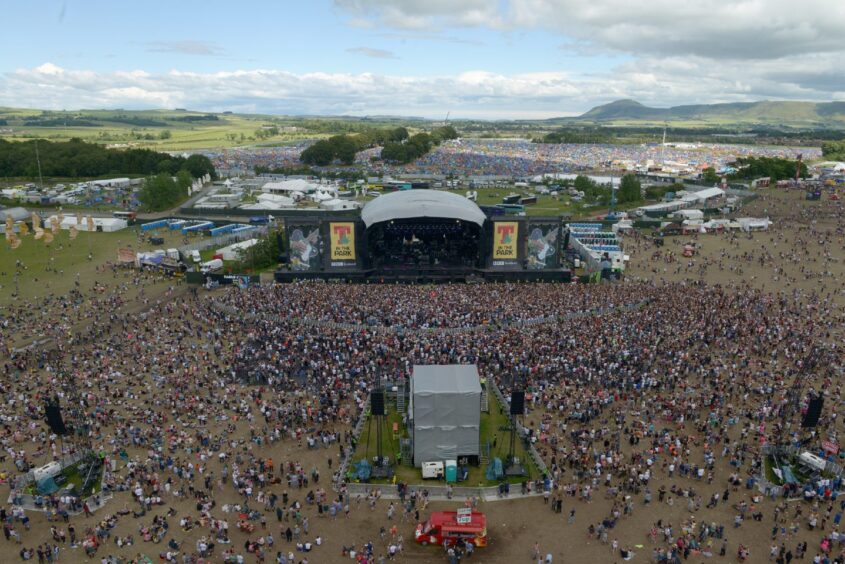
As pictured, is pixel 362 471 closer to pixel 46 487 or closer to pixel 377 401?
pixel 377 401

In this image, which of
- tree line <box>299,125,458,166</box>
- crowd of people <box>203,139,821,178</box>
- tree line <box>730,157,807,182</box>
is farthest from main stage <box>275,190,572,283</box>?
tree line <box>299,125,458,166</box>

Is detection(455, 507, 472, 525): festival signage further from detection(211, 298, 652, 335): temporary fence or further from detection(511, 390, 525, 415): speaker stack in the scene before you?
detection(211, 298, 652, 335): temporary fence

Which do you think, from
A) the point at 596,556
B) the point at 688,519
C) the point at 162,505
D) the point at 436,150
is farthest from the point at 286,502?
the point at 436,150

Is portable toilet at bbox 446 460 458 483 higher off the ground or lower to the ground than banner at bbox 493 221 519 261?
lower

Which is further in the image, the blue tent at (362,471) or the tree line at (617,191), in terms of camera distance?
the tree line at (617,191)

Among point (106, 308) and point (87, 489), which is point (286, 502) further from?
point (106, 308)

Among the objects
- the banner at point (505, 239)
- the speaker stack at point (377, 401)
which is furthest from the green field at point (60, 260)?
the speaker stack at point (377, 401)

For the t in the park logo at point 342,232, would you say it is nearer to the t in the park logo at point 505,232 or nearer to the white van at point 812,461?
the t in the park logo at point 505,232

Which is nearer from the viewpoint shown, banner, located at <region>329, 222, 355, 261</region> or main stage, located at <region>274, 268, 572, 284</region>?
banner, located at <region>329, 222, 355, 261</region>

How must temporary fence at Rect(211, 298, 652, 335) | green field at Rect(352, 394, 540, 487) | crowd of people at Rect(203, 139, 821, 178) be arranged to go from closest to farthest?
green field at Rect(352, 394, 540, 487) < temporary fence at Rect(211, 298, 652, 335) < crowd of people at Rect(203, 139, 821, 178)
